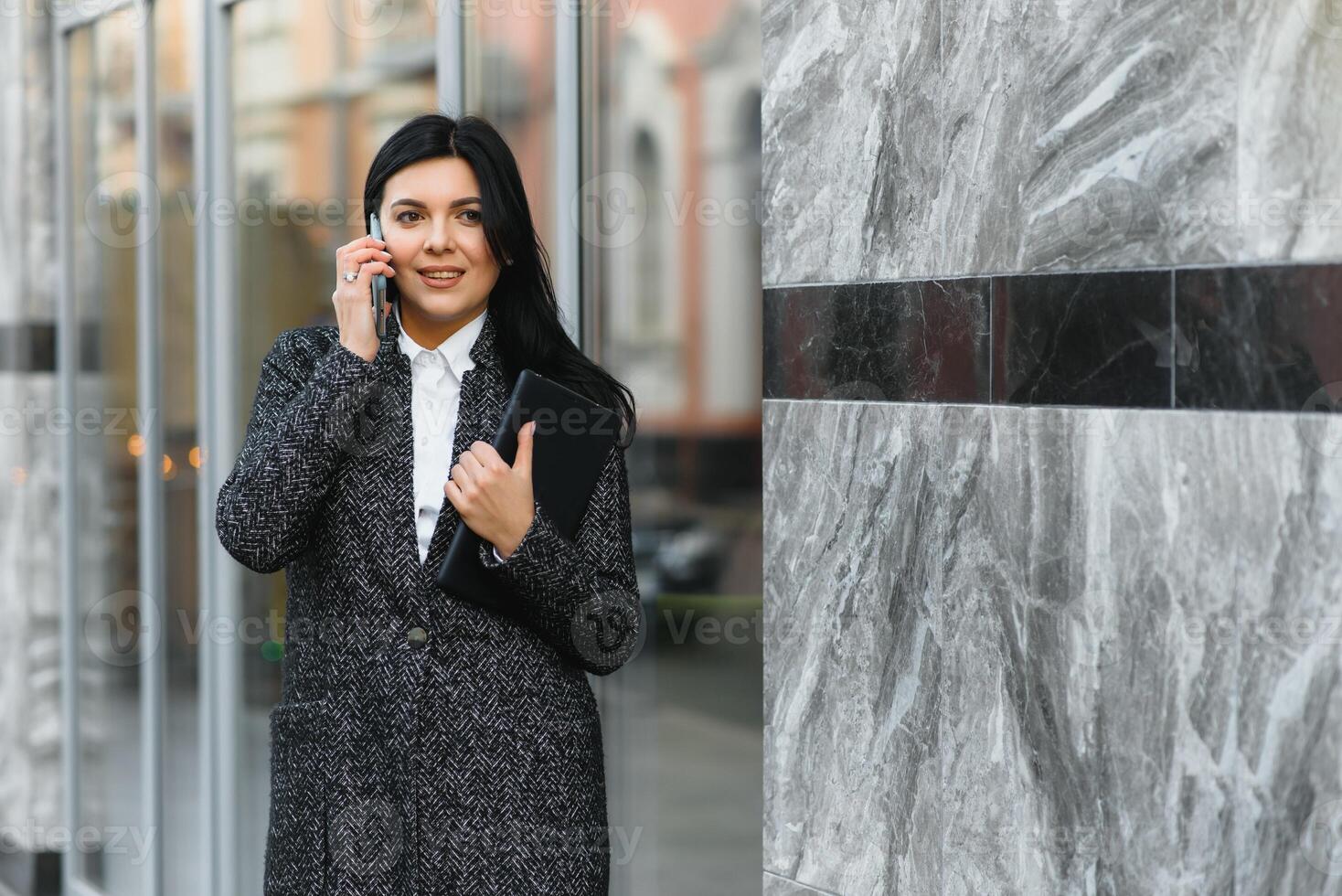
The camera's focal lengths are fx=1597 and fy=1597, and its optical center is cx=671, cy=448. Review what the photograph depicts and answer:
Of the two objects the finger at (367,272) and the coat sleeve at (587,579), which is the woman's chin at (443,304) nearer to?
the finger at (367,272)

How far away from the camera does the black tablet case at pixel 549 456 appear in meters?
2.60

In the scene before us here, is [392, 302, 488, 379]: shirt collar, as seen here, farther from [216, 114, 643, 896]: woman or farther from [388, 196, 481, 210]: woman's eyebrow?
[388, 196, 481, 210]: woman's eyebrow

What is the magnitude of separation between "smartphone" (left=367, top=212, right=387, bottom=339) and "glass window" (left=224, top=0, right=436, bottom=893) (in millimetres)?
1877

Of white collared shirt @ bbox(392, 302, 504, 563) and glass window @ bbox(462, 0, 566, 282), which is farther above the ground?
glass window @ bbox(462, 0, 566, 282)

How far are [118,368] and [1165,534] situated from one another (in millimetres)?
4762

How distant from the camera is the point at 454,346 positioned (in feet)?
9.08

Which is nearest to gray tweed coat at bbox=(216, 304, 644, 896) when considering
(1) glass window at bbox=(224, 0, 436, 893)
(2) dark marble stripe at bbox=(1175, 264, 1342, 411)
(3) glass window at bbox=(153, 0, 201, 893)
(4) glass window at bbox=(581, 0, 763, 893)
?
(4) glass window at bbox=(581, 0, 763, 893)

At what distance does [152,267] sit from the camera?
5723 millimetres

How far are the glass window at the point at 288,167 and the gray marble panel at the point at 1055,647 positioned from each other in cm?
231

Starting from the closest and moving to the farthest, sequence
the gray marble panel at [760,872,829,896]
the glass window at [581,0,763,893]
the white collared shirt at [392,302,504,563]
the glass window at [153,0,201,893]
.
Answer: the white collared shirt at [392,302,504,563], the gray marble panel at [760,872,829,896], the glass window at [581,0,763,893], the glass window at [153,0,201,893]

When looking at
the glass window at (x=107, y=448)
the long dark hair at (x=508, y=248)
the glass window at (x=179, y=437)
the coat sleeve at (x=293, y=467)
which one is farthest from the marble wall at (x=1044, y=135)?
the glass window at (x=107, y=448)

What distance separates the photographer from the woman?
2.58 metres

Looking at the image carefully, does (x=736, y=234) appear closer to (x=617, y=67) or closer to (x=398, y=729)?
(x=617, y=67)

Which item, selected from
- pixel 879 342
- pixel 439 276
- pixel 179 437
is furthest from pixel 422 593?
pixel 179 437
